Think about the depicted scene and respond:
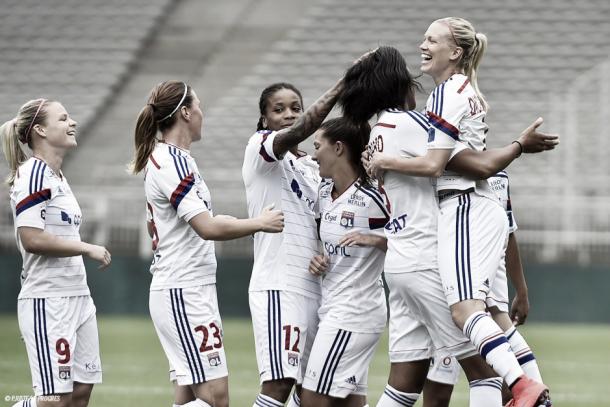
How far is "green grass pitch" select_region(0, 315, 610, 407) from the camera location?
9211 mm

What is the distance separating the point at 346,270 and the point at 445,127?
3.57 ft

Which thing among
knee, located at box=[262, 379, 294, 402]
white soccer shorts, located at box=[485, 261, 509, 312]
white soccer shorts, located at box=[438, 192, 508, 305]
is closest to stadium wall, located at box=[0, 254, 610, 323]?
white soccer shorts, located at box=[485, 261, 509, 312]

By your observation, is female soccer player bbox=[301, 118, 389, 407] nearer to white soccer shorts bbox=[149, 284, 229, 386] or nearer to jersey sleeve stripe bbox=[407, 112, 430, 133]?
jersey sleeve stripe bbox=[407, 112, 430, 133]

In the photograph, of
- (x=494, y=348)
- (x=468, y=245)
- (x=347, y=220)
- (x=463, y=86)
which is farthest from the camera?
(x=347, y=220)

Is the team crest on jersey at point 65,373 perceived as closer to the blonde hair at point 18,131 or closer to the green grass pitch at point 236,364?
the blonde hair at point 18,131

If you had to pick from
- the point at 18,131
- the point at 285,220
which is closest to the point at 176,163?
the point at 285,220

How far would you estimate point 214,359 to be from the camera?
557cm

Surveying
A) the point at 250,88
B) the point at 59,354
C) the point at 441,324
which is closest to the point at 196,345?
the point at 59,354

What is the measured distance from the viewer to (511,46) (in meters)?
24.0

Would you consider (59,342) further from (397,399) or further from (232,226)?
(397,399)

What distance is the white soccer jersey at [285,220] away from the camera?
596 centimetres

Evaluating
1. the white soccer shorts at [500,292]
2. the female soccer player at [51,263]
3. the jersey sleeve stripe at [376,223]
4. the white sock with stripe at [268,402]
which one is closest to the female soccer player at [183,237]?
the white sock with stripe at [268,402]

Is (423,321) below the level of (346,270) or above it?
below

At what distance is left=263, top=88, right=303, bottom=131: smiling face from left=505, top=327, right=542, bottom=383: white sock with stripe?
1804 millimetres
